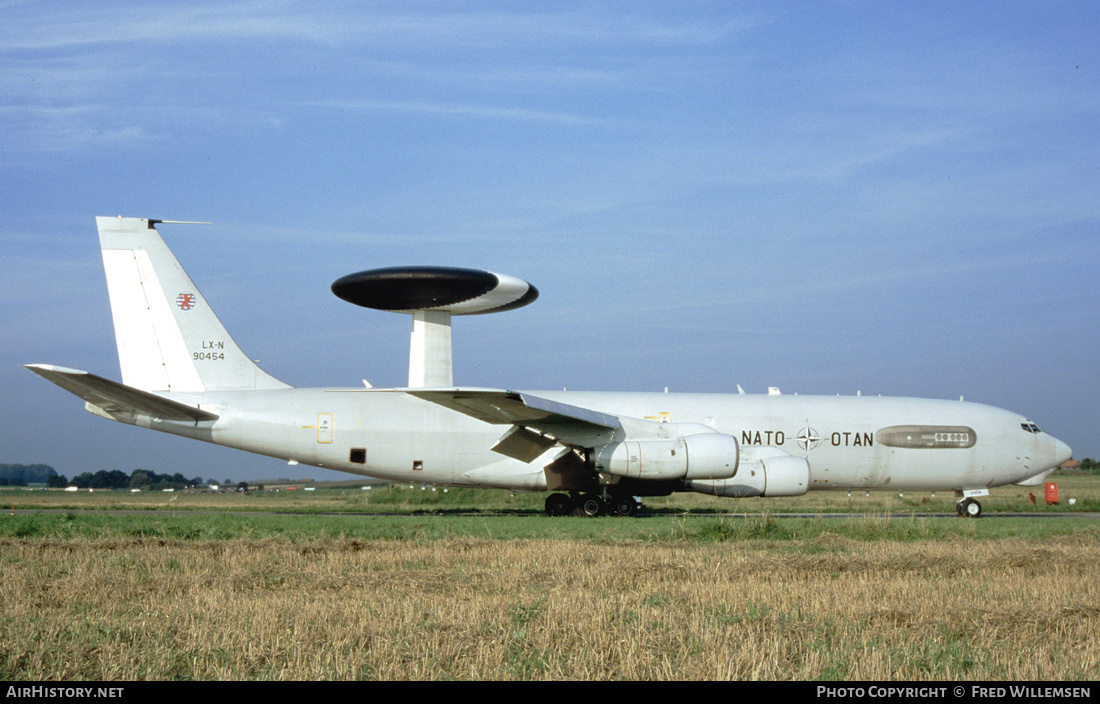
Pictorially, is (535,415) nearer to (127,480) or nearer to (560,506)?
(560,506)

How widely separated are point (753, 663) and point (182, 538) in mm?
10852

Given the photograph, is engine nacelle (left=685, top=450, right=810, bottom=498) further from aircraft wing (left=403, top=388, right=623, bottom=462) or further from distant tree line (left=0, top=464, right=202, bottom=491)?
distant tree line (left=0, top=464, right=202, bottom=491)

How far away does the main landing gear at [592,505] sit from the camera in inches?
829

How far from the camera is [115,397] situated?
759 inches

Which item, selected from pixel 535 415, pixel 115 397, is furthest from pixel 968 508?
pixel 115 397

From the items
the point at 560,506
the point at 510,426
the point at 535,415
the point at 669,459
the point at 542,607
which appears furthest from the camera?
the point at 560,506

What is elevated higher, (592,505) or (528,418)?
(528,418)

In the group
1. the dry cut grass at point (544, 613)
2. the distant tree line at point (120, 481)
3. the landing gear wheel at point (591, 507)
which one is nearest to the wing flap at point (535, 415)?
the landing gear wheel at point (591, 507)

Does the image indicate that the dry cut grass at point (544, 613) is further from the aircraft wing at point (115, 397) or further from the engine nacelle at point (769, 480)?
the engine nacelle at point (769, 480)

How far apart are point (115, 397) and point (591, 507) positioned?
→ 1079cm

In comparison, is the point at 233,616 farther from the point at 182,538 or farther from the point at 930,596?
the point at 182,538

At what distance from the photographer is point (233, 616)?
6859mm

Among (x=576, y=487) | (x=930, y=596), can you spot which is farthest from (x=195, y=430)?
(x=930, y=596)

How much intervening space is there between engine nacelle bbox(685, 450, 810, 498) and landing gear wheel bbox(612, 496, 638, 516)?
5.49 ft
